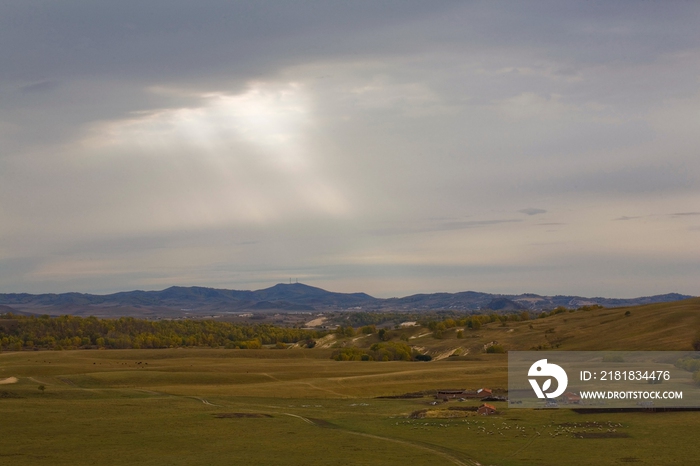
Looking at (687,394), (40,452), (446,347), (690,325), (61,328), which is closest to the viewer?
(40,452)

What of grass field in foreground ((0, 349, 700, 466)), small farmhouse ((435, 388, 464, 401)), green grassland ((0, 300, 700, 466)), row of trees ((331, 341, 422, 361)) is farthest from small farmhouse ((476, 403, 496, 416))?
row of trees ((331, 341, 422, 361))

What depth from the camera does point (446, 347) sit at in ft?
503

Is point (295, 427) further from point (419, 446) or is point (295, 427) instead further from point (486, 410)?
point (486, 410)

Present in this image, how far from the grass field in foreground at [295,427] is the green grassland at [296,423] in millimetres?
137

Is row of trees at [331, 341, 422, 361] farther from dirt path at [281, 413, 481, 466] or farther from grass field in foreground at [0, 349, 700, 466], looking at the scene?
dirt path at [281, 413, 481, 466]

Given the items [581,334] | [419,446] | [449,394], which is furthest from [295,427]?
[581,334]

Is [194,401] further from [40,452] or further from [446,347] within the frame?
[446,347]

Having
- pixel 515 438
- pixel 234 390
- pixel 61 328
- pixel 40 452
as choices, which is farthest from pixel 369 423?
pixel 61 328

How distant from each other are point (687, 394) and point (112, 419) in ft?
179

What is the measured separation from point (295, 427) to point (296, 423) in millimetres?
2174

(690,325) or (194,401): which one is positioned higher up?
(690,325)

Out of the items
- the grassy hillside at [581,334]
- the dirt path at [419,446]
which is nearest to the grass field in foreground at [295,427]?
the dirt path at [419,446]

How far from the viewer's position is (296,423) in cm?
5997

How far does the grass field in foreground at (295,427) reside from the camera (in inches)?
1786
